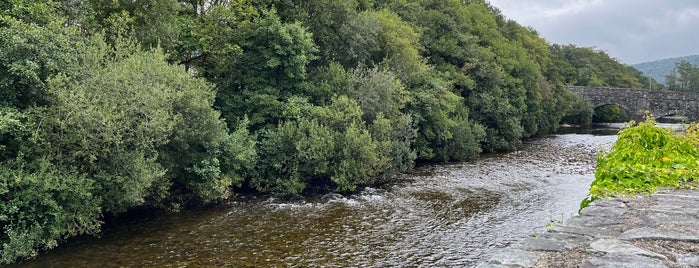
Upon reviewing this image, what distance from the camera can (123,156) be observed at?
14.1 meters

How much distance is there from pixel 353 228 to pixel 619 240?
11.4 m

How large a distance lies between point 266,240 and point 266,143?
22.7 feet

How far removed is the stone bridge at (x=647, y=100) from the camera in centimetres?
5012

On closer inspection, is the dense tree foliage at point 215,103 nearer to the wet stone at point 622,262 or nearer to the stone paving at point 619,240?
the stone paving at point 619,240

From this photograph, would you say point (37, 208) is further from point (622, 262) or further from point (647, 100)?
point (647, 100)

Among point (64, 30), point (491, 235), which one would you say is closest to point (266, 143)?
point (64, 30)

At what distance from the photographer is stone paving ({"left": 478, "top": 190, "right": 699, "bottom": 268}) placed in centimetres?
373

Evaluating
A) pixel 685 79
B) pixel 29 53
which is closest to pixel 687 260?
pixel 29 53

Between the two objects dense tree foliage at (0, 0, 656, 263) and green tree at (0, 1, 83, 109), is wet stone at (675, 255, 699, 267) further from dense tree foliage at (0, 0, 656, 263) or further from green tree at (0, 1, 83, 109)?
green tree at (0, 1, 83, 109)

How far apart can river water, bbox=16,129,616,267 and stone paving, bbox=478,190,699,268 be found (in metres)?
6.55

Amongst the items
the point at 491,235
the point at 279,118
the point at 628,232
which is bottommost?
the point at 491,235

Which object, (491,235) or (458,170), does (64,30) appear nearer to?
(491,235)

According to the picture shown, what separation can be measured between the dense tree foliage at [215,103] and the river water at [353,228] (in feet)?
3.38

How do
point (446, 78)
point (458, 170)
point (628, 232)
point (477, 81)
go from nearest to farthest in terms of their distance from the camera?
point (628, 232) → point (458, 170) → point (446, 78) → point (477, 81)
